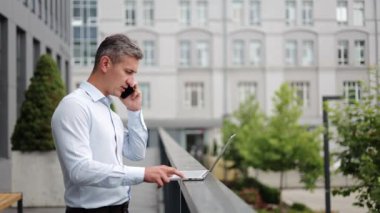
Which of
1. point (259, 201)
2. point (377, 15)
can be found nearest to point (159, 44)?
point (259, 201)

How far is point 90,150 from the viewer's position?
5.02 ft

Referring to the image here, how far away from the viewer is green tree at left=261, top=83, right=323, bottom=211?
17.6 meters

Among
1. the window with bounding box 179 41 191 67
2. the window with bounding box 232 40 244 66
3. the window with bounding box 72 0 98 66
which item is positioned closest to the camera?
the window with bounding box 72 0 98 66

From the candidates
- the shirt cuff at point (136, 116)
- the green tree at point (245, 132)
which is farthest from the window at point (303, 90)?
the shirt cuff at point (136, 116)

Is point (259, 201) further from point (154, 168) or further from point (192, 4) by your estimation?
point (154, 168)

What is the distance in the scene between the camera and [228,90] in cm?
2547

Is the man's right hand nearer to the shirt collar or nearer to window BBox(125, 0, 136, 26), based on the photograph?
the shirt collar

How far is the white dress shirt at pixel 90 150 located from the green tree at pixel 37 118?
3799 mm

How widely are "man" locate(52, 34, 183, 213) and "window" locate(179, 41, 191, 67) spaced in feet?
77.6

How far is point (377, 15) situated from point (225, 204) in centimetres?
664

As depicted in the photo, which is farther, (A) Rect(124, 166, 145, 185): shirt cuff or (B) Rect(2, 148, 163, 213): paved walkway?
(B) Rect(2, 148, 163, 213): paved walkway

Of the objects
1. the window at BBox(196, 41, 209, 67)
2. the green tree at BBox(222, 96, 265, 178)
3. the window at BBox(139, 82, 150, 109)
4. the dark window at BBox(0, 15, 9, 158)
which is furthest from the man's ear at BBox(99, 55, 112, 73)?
the window at BBox(196, 41, 209, 67)

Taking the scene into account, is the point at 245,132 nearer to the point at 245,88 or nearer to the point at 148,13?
the point at 148,13

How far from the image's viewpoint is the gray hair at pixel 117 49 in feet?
5.28
